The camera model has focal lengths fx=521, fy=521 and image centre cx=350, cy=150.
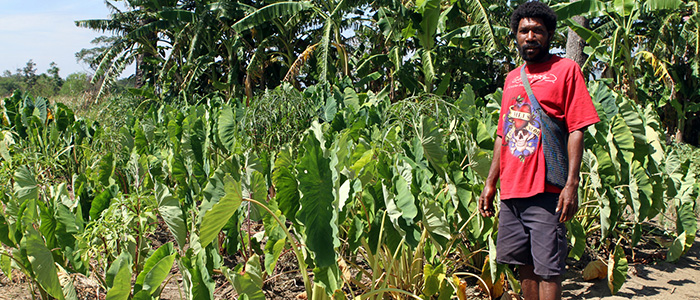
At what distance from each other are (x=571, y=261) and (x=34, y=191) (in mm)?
3605

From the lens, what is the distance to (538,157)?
2.20 m

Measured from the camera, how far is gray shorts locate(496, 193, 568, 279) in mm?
2166

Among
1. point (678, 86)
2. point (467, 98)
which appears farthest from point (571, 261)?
point (678, 86)

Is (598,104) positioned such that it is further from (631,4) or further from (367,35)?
(367,35)

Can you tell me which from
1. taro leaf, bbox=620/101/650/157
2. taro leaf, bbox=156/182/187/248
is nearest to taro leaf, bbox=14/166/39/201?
taro leaf, bbox=156/182/187/248

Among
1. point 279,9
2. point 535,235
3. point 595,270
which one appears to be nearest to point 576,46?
point 279,9

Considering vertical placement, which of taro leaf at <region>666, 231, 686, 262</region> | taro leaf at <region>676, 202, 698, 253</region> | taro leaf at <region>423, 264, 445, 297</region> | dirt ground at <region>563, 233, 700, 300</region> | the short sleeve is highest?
the short sleeve

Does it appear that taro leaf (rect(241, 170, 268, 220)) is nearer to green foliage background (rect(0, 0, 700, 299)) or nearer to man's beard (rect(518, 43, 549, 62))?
green foliage background (rect(0, 0, 700, 299))

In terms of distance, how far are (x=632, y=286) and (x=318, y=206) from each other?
250 centimetres

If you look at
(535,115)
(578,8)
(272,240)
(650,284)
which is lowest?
(650,284)

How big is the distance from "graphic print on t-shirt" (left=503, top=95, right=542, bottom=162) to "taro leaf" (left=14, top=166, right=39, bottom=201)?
2.58 metres

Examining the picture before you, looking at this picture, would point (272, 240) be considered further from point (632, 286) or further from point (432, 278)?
point (632, 286)

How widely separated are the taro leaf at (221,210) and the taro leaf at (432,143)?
111cm

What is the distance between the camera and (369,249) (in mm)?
2637
